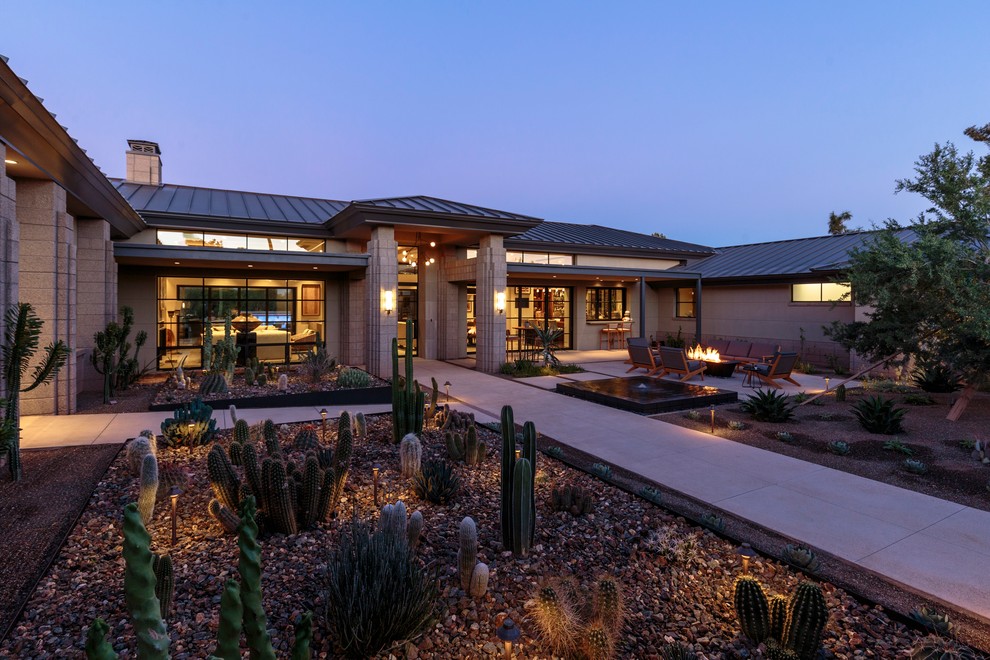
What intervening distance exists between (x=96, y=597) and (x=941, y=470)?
9.56 metres

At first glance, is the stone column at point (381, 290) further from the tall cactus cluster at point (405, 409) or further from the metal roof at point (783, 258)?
the metal roof at point (783, 258)

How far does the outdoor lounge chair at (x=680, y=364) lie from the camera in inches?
580

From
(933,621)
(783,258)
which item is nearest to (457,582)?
(933,621)

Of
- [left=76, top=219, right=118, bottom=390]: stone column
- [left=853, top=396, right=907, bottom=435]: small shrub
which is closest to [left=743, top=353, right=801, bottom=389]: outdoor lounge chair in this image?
[left=853, top=396, right=907, bottom=435]: small shrub

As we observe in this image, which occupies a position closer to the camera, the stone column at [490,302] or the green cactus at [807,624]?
the green cactus at [807,624]

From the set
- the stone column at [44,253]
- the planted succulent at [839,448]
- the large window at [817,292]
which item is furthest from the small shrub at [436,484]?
the large window at [817,292]

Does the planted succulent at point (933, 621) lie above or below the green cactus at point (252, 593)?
below

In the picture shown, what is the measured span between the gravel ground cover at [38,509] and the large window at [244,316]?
9.16 m

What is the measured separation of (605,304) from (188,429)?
66.1 ft

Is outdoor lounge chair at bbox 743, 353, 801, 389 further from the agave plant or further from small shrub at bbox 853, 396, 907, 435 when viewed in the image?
the agave plant

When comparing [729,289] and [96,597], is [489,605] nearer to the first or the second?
[96,597]

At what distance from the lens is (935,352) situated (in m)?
10.2

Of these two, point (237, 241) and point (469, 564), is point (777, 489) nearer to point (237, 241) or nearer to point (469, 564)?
point (469, 564)

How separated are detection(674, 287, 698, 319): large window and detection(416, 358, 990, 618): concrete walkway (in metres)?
15.0
